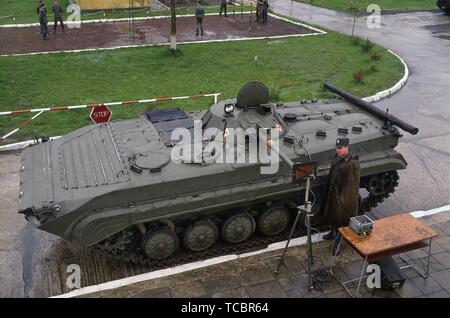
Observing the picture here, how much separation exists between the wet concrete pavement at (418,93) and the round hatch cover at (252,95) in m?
3.41

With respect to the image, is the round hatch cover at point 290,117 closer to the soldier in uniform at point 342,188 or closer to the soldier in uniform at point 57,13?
the soldier in uniform at point 342,188

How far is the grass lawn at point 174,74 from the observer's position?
1494cm

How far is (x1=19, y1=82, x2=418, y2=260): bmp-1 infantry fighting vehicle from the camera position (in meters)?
7.19

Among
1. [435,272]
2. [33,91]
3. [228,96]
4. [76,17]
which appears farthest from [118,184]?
[76,17]

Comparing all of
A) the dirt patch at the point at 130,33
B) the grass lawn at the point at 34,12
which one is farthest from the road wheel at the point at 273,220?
the grass lawn at the point at 34,12

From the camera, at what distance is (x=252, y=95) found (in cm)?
891

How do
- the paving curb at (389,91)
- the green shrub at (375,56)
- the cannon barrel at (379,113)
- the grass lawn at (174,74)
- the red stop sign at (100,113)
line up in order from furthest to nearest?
the green shrub at (375,56), the paving curb at (389,91), the grass lawn at (174,74), the red stop sign at (100,113), the cannon barrel at (379,113)

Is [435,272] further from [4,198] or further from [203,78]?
[203,78]

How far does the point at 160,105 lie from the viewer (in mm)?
14758

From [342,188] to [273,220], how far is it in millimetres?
1363

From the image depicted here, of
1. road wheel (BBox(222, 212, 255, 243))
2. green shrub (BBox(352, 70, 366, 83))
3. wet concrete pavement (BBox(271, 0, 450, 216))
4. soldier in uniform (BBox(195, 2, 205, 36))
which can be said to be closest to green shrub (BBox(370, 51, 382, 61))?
wet concrete pavement (BBox(271, 0, 450, 216))

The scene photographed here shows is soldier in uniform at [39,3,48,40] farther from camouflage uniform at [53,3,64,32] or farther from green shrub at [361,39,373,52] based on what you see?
green shrub at [361,39,373,52]

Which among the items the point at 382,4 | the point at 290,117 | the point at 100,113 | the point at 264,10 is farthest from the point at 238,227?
the point at 382,4
